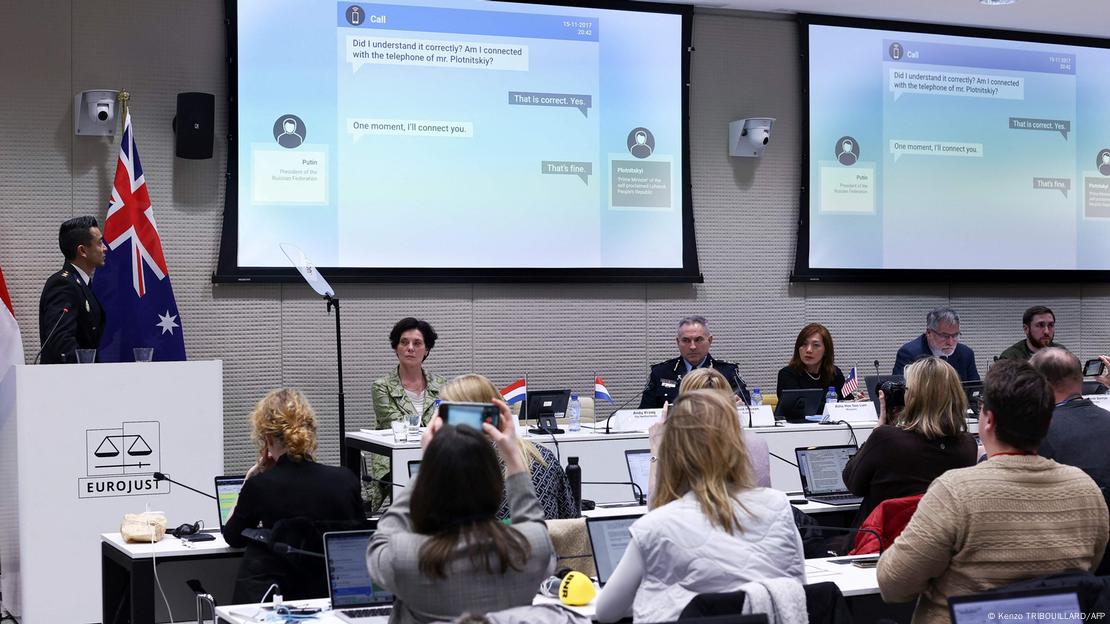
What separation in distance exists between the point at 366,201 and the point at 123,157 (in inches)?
56.3

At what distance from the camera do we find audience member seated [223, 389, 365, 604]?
398cm

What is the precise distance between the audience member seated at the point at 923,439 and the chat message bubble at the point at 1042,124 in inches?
220

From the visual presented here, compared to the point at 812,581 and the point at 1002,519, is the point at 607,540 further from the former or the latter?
the point at 1002,519

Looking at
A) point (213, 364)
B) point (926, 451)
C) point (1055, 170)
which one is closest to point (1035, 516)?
point (926, 451)

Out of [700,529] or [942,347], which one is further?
[942,347]

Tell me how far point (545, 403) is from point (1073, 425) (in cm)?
295

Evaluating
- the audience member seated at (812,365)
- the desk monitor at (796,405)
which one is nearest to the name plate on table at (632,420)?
the desk monitor at (796,405)

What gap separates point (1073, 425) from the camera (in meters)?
3.89

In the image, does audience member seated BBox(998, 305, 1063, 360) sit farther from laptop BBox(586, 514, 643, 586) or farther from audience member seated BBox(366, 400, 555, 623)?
audience member seated BBox(366, 400, 555, 623)

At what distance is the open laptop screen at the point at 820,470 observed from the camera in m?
5.32

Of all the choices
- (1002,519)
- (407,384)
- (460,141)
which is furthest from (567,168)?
(1002,519)

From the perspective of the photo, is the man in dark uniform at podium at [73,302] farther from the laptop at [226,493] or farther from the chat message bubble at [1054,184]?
the chat message bubble at [1054,184]

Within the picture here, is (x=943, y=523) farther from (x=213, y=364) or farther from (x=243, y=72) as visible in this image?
(x=243, y=72)

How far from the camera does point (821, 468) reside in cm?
536
